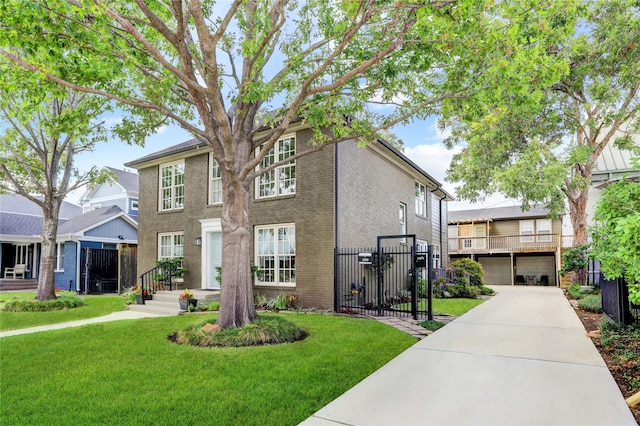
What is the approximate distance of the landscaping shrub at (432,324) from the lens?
318 inches

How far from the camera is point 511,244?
80.1 ft

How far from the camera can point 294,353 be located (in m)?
5.96

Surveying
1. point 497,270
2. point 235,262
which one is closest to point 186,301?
point 235,262

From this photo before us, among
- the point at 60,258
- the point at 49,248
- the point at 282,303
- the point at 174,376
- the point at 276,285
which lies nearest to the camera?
the point at 174,376

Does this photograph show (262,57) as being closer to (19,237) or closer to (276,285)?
(276,285)

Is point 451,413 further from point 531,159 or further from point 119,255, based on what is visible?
point 119,255

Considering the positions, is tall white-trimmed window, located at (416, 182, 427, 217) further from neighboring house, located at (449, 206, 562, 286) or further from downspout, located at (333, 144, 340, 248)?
downspout, located at (333, 144, 340, 248)

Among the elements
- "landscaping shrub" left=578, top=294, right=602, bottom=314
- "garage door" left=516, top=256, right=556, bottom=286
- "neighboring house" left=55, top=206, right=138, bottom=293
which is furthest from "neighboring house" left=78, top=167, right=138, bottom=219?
"garage door" left=516, top=256, right=556, bottom=286

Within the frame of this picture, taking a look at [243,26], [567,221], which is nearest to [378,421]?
[243,26]

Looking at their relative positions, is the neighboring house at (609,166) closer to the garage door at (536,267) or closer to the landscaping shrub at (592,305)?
the landscaping shrub at (592,305)

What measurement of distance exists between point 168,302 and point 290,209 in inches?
203

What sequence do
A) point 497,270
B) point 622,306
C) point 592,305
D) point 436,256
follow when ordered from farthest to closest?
point 497,270, point 436,256, point 592,305, point 622,306

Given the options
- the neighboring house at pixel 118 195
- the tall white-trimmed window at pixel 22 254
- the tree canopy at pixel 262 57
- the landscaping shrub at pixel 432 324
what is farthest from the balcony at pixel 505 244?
the tall white-trimmed window at pixel 22 254

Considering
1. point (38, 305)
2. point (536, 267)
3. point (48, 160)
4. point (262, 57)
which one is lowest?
point (38, 305)
